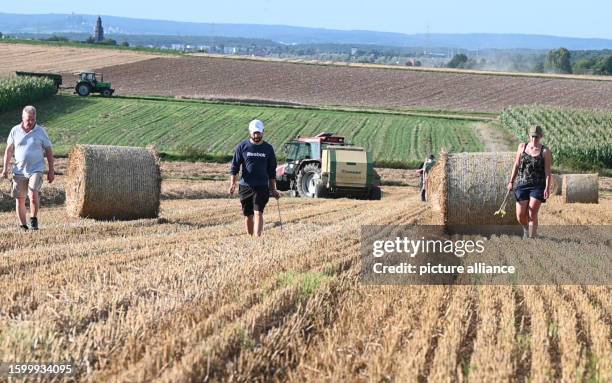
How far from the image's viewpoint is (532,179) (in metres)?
12.3

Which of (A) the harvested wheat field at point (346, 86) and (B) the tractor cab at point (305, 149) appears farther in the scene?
(A) the harvested wheat field at point (346, 86)

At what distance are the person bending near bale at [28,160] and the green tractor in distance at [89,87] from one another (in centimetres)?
4375

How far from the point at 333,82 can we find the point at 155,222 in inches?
2386

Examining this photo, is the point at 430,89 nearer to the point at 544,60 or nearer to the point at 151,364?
the point at 151,364

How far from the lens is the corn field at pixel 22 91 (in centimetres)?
4738

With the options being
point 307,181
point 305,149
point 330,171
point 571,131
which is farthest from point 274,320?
point 571,131

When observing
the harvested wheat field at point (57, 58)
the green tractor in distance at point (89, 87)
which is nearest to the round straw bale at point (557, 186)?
the green tractor in distance at point (89, 87)

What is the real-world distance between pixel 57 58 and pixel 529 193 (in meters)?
73.3

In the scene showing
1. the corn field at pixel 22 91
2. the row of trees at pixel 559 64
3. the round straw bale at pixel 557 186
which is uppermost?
the corn field at pixel 22 91

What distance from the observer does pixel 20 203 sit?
13.0m

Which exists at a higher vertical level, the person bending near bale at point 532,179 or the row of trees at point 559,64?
the person bending near bale at point 532,179

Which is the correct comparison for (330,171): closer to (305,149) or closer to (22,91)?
(305,149)

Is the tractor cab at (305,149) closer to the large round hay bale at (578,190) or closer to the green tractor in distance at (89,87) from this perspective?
the large round hay bale at (578,190)

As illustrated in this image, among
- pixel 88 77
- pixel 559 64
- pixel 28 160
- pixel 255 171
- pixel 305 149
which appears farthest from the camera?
pixel 559 64
